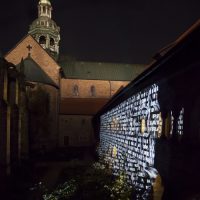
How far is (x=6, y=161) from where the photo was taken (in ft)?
47.1

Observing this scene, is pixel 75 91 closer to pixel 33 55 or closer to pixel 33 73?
pixel 33 55

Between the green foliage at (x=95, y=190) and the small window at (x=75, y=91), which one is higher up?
the small window at (x=75, y=91)

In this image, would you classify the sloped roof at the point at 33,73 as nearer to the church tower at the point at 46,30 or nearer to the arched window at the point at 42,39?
the church tower at the point at 46,30

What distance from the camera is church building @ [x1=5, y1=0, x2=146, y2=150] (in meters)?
34.2

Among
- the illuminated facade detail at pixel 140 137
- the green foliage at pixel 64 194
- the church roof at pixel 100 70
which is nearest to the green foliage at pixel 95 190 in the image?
the green foliage at pixel 64 194

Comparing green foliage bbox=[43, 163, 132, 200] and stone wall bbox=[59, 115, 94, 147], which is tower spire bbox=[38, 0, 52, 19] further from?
green foliage bbox=[43, 163, 132, 200]

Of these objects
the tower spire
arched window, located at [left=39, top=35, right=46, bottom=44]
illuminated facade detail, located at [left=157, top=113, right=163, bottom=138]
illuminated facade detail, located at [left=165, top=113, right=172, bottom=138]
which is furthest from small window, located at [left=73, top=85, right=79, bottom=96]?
illuminated facade detail, located at [left=165, top=113, right=172, bottom=138]

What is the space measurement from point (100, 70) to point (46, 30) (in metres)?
10.7

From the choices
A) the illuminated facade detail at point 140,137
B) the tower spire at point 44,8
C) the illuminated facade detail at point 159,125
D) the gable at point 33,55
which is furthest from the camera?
the tower spire at point 44,8

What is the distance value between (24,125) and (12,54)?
18.7 metres

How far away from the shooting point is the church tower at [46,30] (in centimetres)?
4359

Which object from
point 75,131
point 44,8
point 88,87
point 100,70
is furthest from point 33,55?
point 100,70

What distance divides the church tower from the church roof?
3.16 metres

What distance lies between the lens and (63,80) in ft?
138
